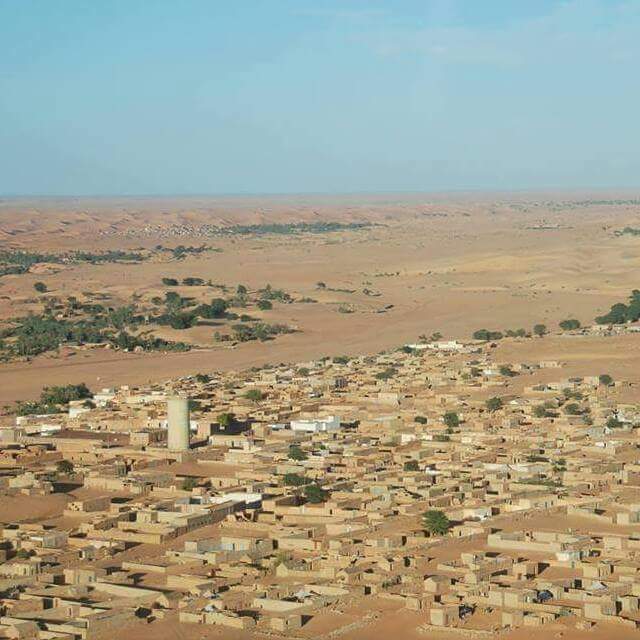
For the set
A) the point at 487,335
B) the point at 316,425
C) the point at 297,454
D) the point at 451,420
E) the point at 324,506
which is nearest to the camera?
the point at 324,506

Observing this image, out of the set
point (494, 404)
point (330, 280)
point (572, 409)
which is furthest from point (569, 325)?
point (330, 280)

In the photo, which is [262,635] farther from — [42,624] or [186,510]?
[186,510]

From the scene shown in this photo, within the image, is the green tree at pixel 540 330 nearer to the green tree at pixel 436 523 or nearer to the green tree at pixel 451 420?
the green tree at pixel 451 420

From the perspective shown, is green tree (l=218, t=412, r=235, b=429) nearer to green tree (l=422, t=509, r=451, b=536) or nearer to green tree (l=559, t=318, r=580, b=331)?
green tree (l=422, t=509, r=451, b=536)

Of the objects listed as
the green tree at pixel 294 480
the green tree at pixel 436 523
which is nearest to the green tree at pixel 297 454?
the green tree at pixel 294 480

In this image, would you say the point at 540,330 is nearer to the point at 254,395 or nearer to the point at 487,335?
the point at 487,335
